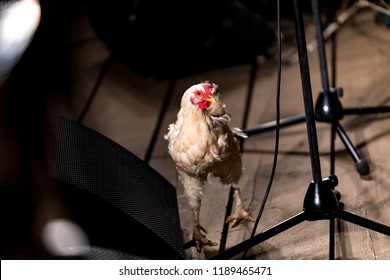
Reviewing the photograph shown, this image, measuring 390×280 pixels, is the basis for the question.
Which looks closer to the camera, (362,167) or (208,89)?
(208,89)

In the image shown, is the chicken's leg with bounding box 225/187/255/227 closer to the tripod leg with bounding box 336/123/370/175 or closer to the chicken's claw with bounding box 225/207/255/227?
the chicken's claw with bounding box 225/207/255/227

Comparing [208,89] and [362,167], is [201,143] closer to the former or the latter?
[208,89]

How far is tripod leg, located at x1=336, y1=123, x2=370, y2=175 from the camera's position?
50.2 inches

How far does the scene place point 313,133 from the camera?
1035 millimetres

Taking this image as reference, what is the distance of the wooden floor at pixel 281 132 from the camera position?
3.65ft

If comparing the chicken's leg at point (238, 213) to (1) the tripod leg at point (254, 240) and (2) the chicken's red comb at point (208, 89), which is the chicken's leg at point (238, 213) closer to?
(1) the tripod leg at point (254, 240)

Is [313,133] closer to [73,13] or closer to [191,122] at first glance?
[191,122]

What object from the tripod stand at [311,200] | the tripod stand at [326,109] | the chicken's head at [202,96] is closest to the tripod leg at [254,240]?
the tripod stand at [311,200]

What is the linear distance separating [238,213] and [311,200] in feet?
0.46

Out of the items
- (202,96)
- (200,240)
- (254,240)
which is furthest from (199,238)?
(202,96)

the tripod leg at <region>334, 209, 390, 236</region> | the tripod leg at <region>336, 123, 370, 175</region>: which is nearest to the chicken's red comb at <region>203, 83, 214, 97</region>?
the tripod leg at <region>334, 209, 390, 236</region>

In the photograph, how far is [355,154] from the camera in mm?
1299

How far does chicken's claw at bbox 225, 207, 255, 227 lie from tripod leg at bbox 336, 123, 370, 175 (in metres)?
0.24
